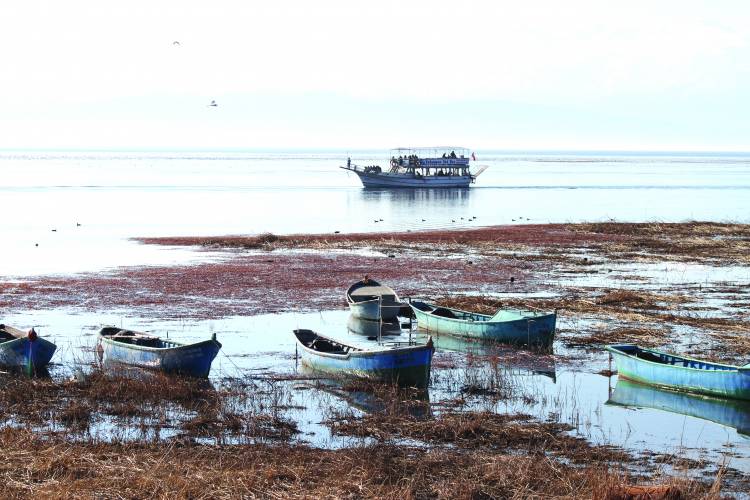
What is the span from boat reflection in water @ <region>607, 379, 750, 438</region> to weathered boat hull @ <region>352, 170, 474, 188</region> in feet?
312

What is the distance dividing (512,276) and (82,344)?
738 inches

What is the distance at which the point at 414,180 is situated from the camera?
4579 inches

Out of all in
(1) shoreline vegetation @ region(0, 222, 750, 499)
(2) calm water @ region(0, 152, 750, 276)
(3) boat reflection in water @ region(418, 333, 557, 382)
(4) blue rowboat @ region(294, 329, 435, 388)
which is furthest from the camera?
(2) calm water @ region(0, 152, 750, 276)

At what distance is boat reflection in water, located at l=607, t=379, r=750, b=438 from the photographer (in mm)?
19312

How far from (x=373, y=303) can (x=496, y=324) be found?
505 cm

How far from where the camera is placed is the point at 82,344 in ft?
85.3

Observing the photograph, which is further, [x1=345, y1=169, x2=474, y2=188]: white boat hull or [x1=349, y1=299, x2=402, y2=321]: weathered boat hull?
[x1=345, y1=169, x2=474, y2=188]: white boat hull

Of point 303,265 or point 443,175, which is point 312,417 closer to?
point 303,265

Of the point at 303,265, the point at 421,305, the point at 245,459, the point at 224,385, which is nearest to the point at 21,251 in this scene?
the point at 303,265

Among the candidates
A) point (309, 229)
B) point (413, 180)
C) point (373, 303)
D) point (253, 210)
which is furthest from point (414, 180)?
point (373, 303)

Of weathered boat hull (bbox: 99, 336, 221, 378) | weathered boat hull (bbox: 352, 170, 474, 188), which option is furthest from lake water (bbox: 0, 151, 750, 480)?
weathered boat hull (bbox: 352, 170, 474, 188)

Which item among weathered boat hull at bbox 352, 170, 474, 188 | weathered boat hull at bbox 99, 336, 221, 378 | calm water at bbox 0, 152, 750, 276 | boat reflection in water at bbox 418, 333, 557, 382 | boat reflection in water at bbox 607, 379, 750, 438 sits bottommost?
boat reflection in water at bbox 607, 379, 750, 438

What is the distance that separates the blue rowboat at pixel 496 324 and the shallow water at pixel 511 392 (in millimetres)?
348

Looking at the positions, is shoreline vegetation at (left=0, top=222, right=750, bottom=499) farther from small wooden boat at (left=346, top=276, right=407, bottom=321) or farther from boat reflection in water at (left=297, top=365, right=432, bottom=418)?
small wooden boat at (left=346, top=276, right=407, bottom=321)
